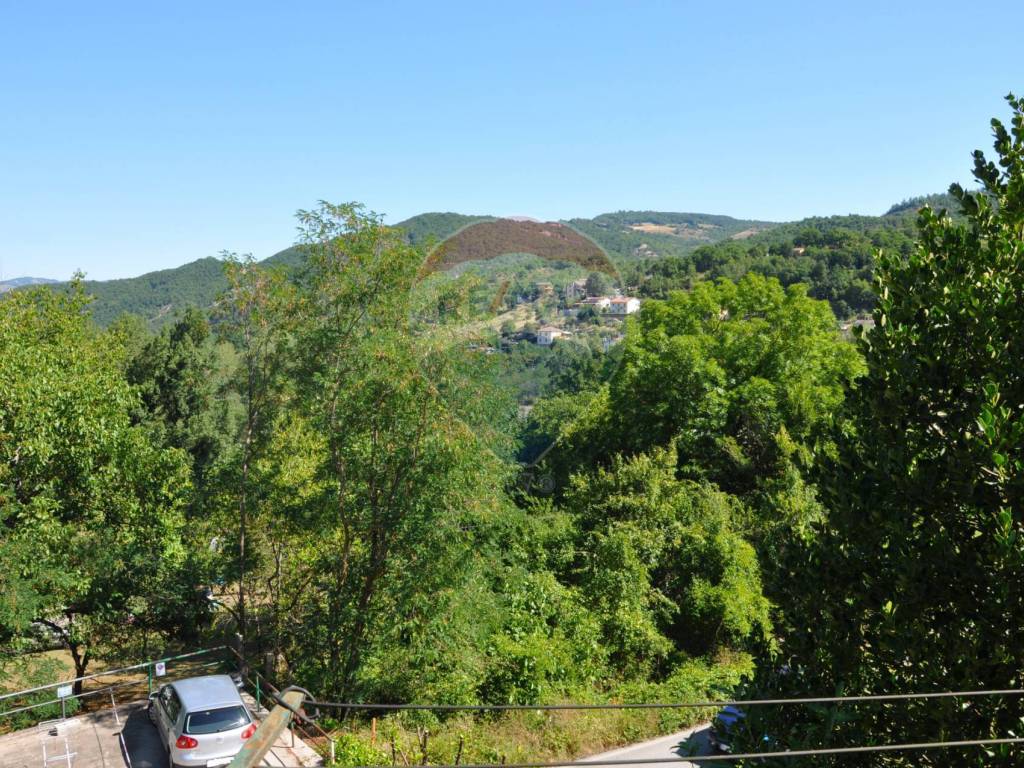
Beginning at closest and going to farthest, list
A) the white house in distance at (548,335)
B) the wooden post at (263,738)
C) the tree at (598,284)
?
the wooden post at (263,738)
the white house in distance at (548,335)
the tree at (598,284)

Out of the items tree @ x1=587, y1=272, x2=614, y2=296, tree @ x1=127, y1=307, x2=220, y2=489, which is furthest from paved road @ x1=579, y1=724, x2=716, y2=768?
tree @ x1=127, y1=307, x2=220, y2=489

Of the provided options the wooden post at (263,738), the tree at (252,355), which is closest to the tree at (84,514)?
the tree at (252,355)

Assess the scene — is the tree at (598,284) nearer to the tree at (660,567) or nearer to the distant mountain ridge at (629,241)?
the tree at (660,567)

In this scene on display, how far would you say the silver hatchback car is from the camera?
9.30 meters

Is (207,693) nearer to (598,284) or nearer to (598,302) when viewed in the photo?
(598,284)

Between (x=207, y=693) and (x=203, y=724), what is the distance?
1.93 feet

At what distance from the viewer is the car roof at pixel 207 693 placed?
967cm

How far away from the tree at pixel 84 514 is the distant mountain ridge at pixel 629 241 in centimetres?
1761

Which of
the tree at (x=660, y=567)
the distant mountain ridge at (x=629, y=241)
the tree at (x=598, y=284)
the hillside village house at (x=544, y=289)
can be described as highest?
the distant mountain ridge at (x=629, y=241)

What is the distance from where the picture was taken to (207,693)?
9.98 metres

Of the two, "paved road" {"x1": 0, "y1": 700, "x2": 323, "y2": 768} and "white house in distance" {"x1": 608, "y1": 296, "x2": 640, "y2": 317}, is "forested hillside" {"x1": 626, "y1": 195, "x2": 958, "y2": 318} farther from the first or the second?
"paved road" {"x1": 0, "y1": 700, "x2": 323, "y2": 768}

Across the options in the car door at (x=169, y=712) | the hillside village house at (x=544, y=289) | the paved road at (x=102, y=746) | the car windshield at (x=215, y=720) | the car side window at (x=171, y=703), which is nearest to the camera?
the car windshield at (x=215, y=720)

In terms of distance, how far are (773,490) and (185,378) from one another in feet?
89.9

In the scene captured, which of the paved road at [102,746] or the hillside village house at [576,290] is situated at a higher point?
the hillside village house at [576,290]
